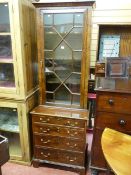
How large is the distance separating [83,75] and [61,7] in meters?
0.70

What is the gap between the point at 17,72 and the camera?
1889mm

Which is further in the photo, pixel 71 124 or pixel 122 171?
pixel 71 124

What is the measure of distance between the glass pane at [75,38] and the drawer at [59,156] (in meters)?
1.13

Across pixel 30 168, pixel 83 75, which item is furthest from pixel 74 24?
pixel 30 168

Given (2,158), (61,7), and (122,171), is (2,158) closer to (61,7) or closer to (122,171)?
(122,171)

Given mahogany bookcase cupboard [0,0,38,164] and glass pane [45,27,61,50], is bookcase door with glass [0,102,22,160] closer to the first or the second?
mahogany bookcase cupboard [0,0,38,164]

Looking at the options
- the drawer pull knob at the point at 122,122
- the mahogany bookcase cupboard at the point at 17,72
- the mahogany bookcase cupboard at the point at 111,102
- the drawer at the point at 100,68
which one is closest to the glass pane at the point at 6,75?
the mahogany bookcase cupboard at the point at 17,72

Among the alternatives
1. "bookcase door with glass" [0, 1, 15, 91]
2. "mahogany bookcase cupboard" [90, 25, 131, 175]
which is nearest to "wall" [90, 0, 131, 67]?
"mahogany bookcase cupboard" [90, 25, 131, 175]

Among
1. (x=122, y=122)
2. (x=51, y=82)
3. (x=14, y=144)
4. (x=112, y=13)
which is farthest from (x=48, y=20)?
(x=14, y=144)

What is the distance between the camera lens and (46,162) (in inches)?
83.0

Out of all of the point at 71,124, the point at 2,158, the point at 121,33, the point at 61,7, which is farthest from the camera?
the point at 121,33

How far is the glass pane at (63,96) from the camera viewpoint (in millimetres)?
2064

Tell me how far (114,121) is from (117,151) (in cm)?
62

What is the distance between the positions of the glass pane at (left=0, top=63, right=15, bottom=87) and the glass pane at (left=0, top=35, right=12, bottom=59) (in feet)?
0.34
